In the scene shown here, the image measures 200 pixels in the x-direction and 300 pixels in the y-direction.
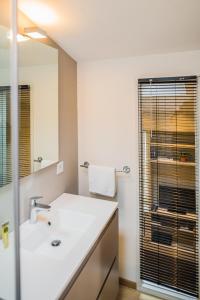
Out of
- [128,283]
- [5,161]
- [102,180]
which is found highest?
[5,161]

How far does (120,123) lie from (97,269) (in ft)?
3.78

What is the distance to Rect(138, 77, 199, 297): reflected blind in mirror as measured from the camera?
1842 millimetres

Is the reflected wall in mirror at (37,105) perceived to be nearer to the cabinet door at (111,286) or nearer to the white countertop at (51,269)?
the white countertop at (51,269)

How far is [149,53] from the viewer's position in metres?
1.87

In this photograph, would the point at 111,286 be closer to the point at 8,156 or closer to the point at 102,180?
the point at 102,180

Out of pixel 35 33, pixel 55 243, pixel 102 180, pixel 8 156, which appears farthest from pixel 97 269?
pixel 35 33

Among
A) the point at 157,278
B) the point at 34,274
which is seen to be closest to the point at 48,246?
the point at 34,274

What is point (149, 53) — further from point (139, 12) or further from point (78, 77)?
point (78, 77)

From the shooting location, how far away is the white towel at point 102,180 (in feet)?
6.66

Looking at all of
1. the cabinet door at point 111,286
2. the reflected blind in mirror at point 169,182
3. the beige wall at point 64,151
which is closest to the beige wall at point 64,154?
the beige wall at point 64,151

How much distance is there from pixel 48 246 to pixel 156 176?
3.32 ft

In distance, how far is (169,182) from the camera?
1938mm

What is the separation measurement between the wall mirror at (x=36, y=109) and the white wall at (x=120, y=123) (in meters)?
0.38

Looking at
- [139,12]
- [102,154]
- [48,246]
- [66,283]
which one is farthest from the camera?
[102,154]
